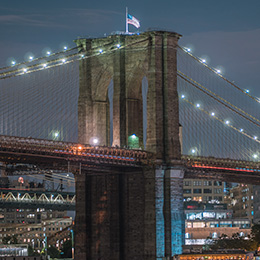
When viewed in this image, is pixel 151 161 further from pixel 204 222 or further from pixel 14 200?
pixel 204 222

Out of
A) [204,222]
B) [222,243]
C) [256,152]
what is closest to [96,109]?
[256,152]

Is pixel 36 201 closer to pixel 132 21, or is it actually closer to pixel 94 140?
pixel 94 140

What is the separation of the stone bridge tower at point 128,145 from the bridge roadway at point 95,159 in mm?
2591

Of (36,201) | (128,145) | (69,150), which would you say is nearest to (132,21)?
(128,145)

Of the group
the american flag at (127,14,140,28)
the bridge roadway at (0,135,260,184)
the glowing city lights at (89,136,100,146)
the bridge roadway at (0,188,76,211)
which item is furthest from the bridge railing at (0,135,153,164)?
the bridge roadway at (0,188,76,211)

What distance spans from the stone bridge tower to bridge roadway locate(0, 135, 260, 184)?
2591 millimetres

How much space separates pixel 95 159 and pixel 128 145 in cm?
1085

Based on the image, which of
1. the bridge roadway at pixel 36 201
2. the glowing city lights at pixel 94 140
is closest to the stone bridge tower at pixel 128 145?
the glowing city lights at pixel 94 140

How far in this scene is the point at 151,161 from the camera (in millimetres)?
101625

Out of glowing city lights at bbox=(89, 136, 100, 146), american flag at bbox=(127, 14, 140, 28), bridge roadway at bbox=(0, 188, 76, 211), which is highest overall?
american flag at bbox=(127, 14, 140, 28)

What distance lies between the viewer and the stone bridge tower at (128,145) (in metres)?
101

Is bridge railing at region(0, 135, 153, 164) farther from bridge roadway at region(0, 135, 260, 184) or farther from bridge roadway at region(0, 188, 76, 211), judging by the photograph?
bridge roadway at region(0, 188, 76, 211)

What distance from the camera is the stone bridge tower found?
100562mm

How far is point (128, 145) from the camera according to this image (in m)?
107
